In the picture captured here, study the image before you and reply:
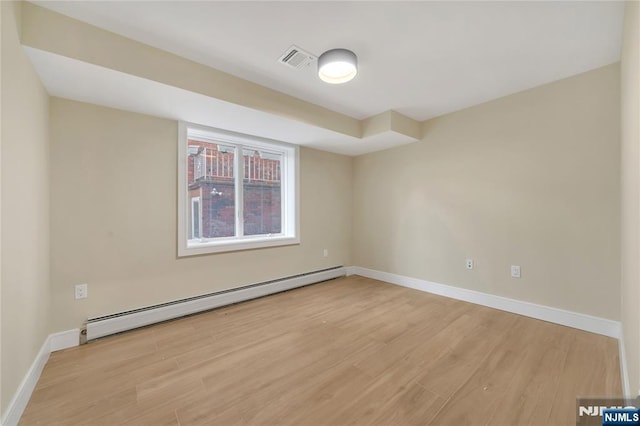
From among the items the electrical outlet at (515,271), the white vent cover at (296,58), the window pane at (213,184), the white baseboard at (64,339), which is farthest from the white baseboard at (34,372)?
the electrical outlet at (515,271)

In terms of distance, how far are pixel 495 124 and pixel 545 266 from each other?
1645 millimetres

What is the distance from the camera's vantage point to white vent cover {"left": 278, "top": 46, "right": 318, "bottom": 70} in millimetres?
1989

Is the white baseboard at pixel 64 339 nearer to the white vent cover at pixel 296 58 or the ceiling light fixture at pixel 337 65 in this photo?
the white vent cover at pixel 296 58

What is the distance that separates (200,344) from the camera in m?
2.13

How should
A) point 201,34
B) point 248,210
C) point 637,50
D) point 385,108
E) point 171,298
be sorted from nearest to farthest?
point 637,50 → point 201,34 → point 171,298 → point 385,108 → point 248,210

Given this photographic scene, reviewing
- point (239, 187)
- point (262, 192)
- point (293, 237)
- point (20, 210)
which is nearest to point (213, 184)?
point (239, 187)

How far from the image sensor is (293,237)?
12.4 feet

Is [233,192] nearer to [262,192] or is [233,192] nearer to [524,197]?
[262,192]

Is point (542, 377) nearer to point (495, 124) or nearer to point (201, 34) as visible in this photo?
point (495, 124)

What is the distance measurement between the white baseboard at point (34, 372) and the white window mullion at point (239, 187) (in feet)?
5.85

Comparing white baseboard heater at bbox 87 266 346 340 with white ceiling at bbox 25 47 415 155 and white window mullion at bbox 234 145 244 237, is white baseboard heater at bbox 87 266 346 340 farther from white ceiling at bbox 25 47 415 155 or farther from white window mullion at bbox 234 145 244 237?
white ceiling at bbox 25 47 415 155

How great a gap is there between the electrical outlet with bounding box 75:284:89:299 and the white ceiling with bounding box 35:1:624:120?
2.10 metres

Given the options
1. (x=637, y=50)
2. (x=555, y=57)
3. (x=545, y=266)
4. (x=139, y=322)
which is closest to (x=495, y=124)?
(x=555, y=57)

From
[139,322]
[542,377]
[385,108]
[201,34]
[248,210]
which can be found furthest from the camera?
[248,210]
